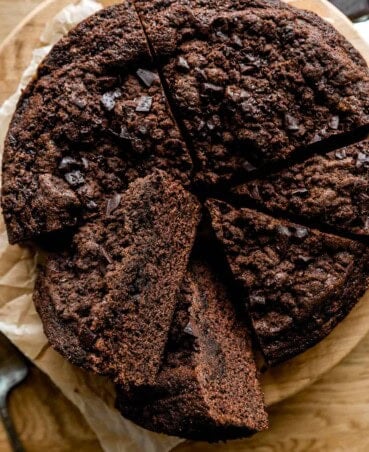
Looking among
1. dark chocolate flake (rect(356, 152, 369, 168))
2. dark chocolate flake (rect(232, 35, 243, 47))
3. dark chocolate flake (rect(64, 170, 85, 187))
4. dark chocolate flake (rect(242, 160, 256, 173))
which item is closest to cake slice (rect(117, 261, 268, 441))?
dark chocolate flake (rect(242, 160, 256, 173))

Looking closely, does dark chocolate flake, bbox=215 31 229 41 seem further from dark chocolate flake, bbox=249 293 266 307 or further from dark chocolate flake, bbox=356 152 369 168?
dark chocolate flake, bbox=249 293 266 307

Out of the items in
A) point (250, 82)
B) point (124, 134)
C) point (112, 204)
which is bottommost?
point (112, 204)

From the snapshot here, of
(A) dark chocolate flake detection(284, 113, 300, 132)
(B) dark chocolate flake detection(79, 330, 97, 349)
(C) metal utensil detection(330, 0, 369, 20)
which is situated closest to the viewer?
Answer: (B) dark chocolate flake detection(79, 330, 97, 349)

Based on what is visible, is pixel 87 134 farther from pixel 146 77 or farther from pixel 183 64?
pixel 183 64

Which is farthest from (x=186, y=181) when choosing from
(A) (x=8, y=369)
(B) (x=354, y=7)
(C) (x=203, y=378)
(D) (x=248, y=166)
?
(B) (x=354, y=7)

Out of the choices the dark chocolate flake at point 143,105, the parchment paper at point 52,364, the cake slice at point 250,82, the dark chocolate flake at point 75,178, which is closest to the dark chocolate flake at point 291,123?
the cake slice at point 250,82

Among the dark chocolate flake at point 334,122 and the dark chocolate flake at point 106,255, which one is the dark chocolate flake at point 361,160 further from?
the dark chocolate flake at point 106,255
